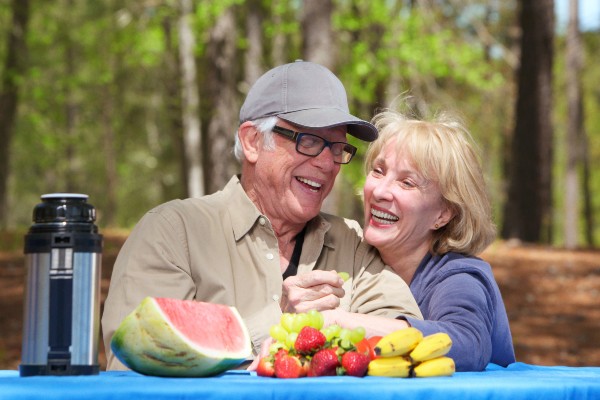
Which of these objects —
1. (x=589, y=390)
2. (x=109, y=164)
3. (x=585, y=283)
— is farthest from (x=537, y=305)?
(x=109, y=164)

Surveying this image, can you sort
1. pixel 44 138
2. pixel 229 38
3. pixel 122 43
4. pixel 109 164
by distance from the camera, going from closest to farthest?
pixel 229 38 < pixel 122 43 < pixel 44 138 < pixel 109 164

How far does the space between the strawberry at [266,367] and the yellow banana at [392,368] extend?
0.31 m

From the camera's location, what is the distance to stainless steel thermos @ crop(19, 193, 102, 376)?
293 cm

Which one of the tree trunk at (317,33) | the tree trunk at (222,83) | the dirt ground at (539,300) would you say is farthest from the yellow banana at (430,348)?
the tree trunk at (222,83)

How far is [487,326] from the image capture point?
A: 4.01 metres

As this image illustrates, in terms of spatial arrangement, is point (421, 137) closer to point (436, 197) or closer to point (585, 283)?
point (436, 197)

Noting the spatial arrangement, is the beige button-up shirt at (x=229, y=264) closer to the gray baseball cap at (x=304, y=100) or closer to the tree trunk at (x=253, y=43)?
the gray baseball cap at (x=304, y=100)

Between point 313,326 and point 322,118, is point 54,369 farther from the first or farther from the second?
point 322,118

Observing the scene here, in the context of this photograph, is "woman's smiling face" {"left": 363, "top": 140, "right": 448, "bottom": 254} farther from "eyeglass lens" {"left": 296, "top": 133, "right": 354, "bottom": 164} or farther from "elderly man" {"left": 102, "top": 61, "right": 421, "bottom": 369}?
"eyeglass lens" {"left": 296, "top": 133, "right": 354, "bottom": 164}

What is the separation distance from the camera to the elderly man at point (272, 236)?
12.8 feet

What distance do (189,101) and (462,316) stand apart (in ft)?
57.8

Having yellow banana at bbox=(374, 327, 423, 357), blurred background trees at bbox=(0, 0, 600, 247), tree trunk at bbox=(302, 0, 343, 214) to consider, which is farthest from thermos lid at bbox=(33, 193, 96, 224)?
tree trunk at bbox=(302, 0, 343, 214)

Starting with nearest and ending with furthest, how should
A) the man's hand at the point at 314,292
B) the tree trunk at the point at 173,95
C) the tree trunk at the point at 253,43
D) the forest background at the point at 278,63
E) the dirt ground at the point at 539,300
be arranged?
the man's hand at the point at 314,292
the dirt ground at the point at 539,300
the forest background at the point at 278,63
the tree trunk at the point at 253,43
the tree trunk at the point at 173,95

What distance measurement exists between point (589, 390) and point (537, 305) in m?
10.0
